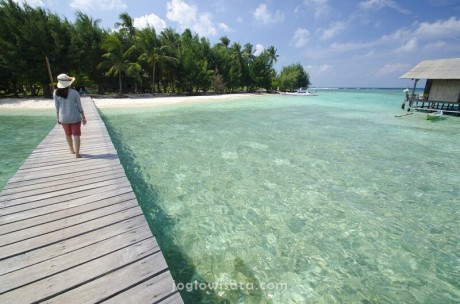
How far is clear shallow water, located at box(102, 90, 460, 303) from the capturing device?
128 inches

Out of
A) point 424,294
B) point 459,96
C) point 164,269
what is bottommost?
point 424,294

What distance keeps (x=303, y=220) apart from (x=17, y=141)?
1211 centimetres

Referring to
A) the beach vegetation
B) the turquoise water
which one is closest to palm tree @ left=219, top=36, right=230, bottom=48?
the beach vegetation

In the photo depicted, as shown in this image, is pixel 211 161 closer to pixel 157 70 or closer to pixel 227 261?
pixel 227 261

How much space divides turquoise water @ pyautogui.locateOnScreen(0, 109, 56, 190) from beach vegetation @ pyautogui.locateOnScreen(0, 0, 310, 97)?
46.8 feet

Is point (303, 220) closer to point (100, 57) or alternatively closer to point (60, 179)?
point (60, 179)

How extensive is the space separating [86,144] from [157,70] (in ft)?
111

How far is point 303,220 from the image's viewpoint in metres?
4.73

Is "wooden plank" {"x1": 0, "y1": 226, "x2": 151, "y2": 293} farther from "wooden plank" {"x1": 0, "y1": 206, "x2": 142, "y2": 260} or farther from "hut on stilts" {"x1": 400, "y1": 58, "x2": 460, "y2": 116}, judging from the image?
"hut on stilts" {"x1": 400, "y1": 58, "x2": 460, "y2": 116}

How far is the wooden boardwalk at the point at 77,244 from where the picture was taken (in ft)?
6.92

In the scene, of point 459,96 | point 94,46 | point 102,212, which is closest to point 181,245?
point 102,212

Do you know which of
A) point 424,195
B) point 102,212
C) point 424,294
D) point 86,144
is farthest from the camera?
point 86,144

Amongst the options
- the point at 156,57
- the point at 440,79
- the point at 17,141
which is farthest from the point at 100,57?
the point at 440,79

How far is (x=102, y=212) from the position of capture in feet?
11.0
